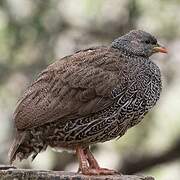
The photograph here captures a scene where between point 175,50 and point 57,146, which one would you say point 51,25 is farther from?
point 57,146

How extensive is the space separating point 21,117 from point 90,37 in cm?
517

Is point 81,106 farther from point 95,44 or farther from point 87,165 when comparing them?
point 95,44

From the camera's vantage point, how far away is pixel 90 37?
1363cm

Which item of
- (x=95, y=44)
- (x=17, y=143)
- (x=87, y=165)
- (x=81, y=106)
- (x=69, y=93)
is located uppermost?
(x=95, y=44)

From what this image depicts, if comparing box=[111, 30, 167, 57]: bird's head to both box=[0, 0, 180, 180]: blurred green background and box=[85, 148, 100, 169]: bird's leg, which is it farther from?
box=[0, 0, 180, 180]: blurred green background

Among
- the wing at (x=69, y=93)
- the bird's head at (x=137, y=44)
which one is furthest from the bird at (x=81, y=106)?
the bird's head at (x=137, y=44)

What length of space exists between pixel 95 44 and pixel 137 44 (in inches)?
168

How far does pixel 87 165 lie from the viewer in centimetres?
Answer: 860

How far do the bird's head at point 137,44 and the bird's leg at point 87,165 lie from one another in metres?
1.05

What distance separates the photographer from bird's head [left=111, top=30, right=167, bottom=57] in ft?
30.2

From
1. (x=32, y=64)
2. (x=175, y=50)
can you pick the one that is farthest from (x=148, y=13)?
(x=32, y=64)

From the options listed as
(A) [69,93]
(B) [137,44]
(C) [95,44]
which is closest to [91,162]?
(A) [69,93]

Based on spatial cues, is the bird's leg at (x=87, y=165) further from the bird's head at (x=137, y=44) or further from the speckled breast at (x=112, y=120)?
the bird's head at (x=137, y=44)

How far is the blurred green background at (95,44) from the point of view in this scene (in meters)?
13.2
